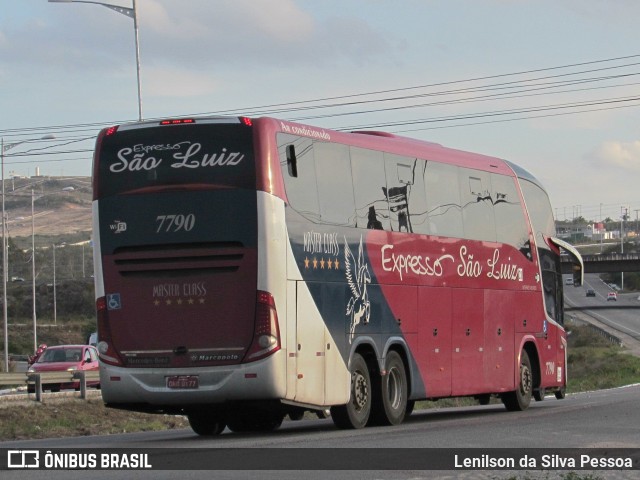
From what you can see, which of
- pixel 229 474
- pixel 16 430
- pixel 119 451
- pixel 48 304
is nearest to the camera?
pixel 229 474

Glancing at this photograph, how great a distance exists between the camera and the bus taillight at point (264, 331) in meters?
17.4

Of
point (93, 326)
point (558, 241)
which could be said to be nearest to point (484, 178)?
point (558, 241)

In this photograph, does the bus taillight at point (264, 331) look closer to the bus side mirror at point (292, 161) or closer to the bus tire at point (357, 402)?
the bus side mirror at point (292, 161)

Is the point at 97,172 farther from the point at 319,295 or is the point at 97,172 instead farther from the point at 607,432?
the point at 607,432

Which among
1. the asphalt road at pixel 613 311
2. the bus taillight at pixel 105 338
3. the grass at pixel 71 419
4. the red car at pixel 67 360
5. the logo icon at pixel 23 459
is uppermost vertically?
the bus taillight at pixel 105 338

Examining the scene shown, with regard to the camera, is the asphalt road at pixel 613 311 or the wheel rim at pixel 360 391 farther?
the asphalt road at pixel 613 311

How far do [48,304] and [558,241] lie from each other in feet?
330

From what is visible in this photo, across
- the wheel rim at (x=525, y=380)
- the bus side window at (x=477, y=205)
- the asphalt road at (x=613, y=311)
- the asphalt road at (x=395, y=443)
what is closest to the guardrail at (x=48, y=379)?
the asphalt road at (x=395, y=443)

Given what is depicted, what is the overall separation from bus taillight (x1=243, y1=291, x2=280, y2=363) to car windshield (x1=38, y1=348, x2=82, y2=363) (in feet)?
82.5

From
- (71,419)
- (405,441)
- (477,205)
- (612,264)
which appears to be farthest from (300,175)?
(612,264)

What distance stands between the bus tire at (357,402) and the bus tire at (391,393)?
0.22m

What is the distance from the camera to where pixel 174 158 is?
17969mm

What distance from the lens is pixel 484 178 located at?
2448cm

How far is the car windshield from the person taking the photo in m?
41.8
